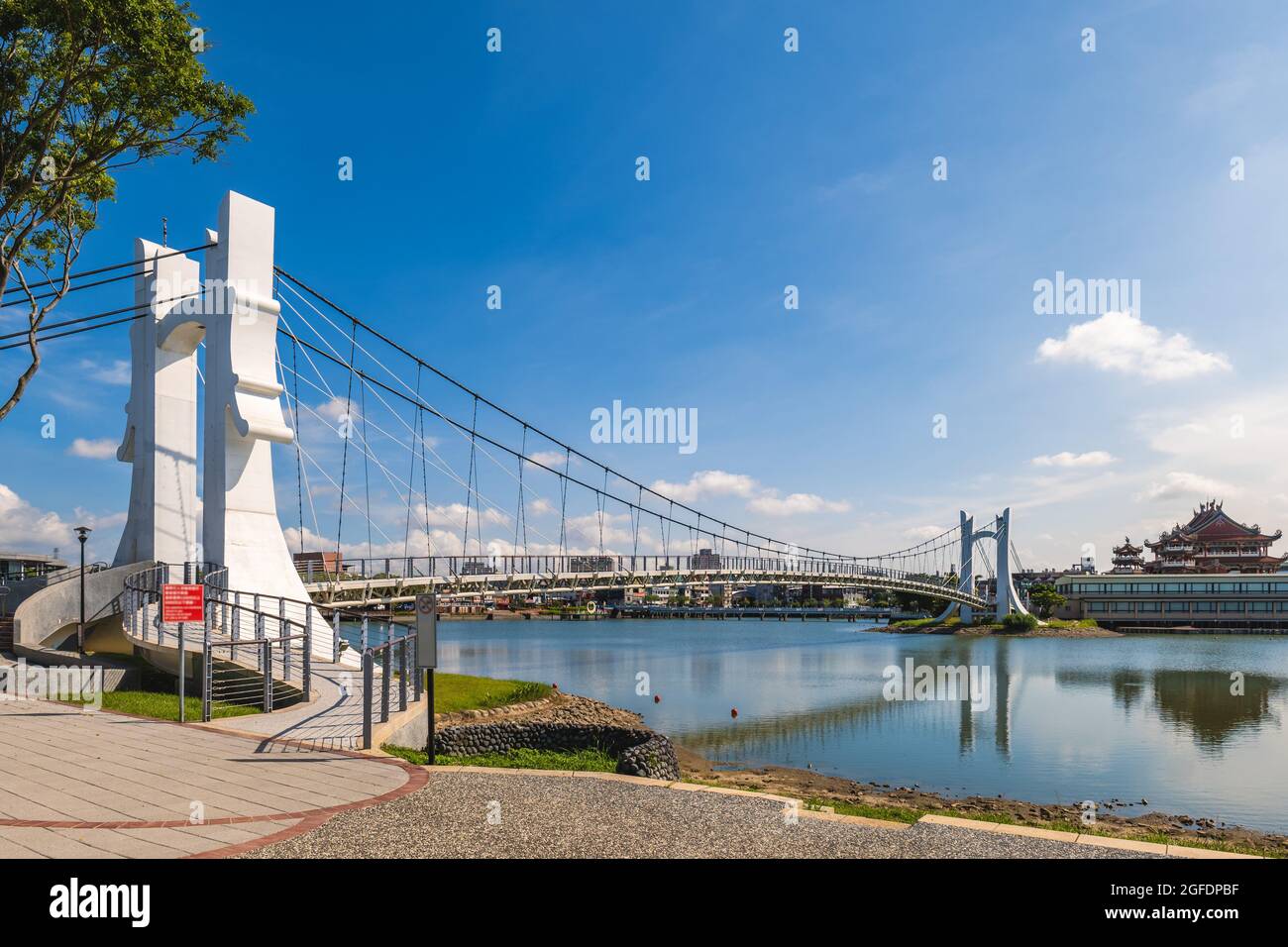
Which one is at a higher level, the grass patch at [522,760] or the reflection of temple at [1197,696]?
the grass patch at [522,760]

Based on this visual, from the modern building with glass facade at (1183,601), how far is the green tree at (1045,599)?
151 cm

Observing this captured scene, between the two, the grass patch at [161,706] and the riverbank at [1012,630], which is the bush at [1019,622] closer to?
the riverbank at [1012,630]

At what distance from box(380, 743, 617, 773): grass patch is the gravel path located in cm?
249

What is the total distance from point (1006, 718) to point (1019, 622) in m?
59.7

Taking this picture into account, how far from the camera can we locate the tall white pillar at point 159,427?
74.6 ft

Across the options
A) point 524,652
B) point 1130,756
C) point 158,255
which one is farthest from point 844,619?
point 158,255

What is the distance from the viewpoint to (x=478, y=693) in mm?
23531

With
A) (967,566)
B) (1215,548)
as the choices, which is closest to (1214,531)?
(1215,548)

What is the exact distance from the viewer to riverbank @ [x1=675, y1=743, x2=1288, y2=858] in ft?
47.3

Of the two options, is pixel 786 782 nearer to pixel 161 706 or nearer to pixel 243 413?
pixel 161 706

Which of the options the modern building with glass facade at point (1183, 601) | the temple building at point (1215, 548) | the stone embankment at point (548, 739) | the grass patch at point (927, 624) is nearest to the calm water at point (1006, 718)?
the stone embankment at point (548, 739)

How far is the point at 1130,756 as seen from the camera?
23297mm

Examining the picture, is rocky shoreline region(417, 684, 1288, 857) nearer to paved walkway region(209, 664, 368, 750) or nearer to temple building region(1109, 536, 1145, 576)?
paved walkway region(209, 664, 368, 750)
